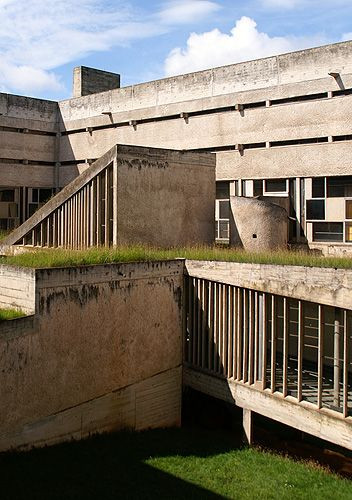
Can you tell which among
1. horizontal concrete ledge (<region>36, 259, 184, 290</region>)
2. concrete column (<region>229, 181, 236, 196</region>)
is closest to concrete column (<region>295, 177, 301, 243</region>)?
concrete column (<region>229, 181, 236, 196</region>)

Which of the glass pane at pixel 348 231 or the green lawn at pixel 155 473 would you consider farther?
the glass pane at pixel 348 231

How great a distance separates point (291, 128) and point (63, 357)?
38.6ft

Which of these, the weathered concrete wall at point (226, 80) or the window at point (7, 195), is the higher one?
the weathered concrete wall at point (226, 80)

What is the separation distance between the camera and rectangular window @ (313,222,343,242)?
18641 mm

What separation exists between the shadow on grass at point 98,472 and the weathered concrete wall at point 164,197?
18.6 feet

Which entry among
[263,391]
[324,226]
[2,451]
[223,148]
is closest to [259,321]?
[263,391]

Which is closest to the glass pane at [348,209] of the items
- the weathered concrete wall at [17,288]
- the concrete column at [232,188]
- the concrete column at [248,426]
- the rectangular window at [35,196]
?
the concrete column at [232,188]

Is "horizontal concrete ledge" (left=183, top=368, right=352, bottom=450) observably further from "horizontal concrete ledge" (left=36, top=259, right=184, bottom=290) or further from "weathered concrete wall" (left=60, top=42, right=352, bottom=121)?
"weathered concrete wall" (left=60, top=42, right=352, bottom=121)

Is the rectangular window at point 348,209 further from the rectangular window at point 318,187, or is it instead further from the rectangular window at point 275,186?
the rectangular window at point 275,186

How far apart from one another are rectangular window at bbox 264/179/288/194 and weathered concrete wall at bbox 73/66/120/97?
1229 cm

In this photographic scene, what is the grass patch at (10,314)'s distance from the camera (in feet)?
35.5

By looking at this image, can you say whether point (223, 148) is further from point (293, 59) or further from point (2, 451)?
point (2, 451)

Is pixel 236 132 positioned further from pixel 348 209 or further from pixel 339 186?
pixel 348 209

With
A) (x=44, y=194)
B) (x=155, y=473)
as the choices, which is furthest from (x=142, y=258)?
(x=44, y=194)
